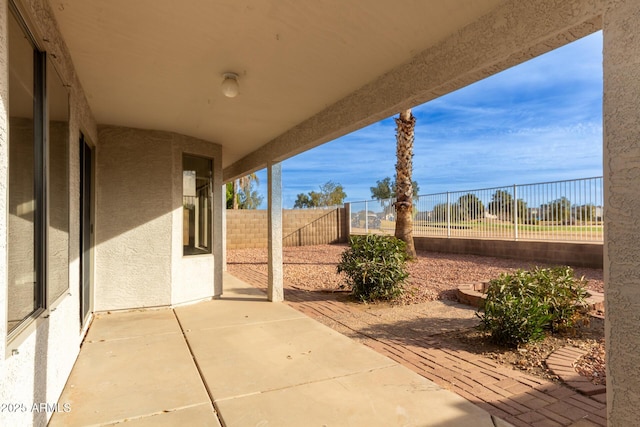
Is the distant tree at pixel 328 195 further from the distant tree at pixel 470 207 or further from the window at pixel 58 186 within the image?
the window at pixel 58 186

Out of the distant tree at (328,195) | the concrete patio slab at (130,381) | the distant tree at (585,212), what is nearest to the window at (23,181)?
the concrete patio slab at (130,381)

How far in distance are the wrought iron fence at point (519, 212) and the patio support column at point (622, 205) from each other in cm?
815

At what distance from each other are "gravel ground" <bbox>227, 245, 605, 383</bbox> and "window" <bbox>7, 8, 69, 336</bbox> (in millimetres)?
4070

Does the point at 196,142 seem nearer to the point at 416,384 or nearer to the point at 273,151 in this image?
the point at 273,151

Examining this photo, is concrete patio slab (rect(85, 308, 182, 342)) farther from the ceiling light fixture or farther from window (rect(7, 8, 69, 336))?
the ceiling light fixture

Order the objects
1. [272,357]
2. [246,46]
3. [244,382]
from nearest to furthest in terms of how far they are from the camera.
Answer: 1. [246,46]
2. [244,382]
3. [272,357]

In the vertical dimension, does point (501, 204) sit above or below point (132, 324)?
above

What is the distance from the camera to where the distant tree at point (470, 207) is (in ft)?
43.4

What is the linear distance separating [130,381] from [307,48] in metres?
3.36

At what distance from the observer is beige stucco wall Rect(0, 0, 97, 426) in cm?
180

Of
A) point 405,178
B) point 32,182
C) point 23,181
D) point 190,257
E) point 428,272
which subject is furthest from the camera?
point 405,178

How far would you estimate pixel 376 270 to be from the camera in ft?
21.9

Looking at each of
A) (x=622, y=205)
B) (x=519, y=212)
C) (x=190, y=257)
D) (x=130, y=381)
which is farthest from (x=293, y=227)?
(x=622, y=205)

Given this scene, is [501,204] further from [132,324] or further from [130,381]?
[130,381]
